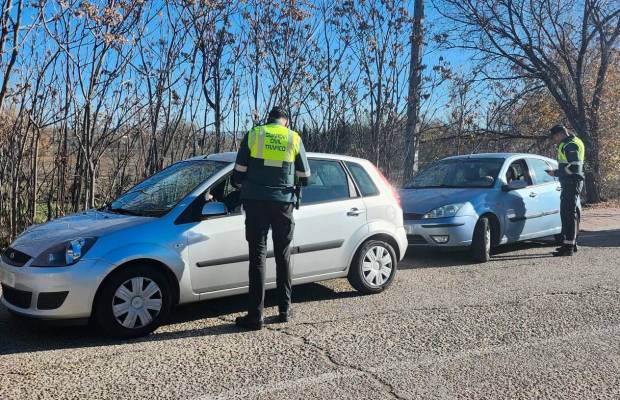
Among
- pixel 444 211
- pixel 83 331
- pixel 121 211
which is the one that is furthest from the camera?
pixel 444 211

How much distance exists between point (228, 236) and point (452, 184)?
5.02m

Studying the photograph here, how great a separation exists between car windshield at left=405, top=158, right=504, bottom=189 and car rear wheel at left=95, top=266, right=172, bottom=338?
18.4 ft

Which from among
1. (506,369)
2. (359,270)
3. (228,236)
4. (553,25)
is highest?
(553,25)

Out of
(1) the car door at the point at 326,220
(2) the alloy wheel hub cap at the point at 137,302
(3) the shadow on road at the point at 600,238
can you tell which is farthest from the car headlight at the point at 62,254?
(3) the shadow on road at the point at 600,238

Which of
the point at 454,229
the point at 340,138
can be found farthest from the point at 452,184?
the point at 340,138

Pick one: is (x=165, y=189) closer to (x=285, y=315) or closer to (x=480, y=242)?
(x=285, y=315)

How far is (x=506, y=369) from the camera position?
4.25 metres

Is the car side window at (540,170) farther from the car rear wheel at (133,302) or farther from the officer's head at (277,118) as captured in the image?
the car rear wheel at (133,302)

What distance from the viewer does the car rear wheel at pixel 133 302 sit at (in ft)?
15.4

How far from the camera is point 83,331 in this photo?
5.01 metres

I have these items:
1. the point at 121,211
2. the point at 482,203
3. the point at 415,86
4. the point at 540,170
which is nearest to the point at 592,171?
the point at 415,86

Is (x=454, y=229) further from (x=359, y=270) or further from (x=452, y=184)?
(x=359, y=270)

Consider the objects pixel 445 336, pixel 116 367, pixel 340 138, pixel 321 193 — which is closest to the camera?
pixel 116 367

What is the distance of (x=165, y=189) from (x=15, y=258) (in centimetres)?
141
